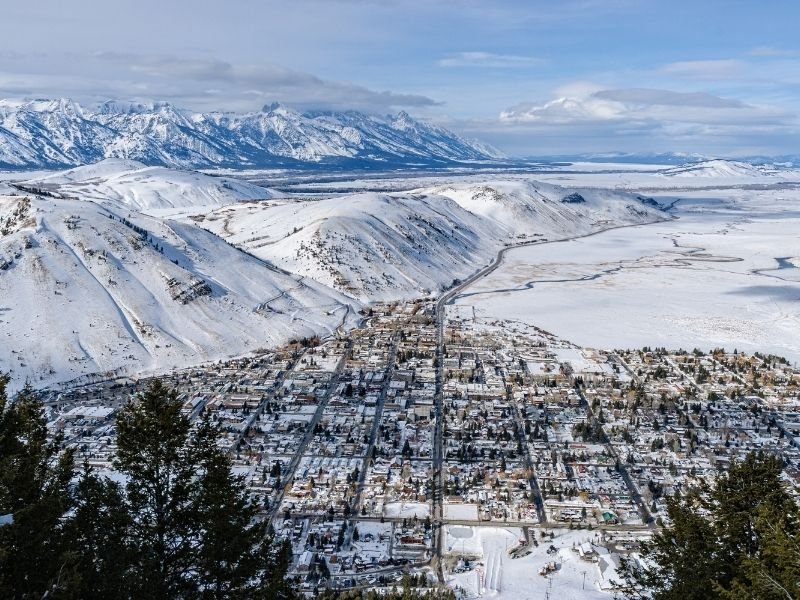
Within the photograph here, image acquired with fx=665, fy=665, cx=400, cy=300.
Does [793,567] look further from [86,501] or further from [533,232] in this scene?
[533,232]

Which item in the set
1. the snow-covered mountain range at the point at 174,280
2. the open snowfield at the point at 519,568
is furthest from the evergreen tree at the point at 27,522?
the snow-covered mountain range at the point at 174,280

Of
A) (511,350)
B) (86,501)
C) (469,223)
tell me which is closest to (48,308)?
(511,350)

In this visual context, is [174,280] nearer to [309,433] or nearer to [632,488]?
[309,433]

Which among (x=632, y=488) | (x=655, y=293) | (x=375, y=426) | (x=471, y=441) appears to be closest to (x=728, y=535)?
(x=632, y=488)

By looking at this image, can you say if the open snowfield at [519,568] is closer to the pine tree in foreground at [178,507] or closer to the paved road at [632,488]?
the paved road at [632,488]

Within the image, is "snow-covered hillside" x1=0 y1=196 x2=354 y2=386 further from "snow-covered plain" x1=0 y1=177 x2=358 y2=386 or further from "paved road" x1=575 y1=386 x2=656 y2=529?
"paved road" x1=575 y1=386 x2=656 y2=529
